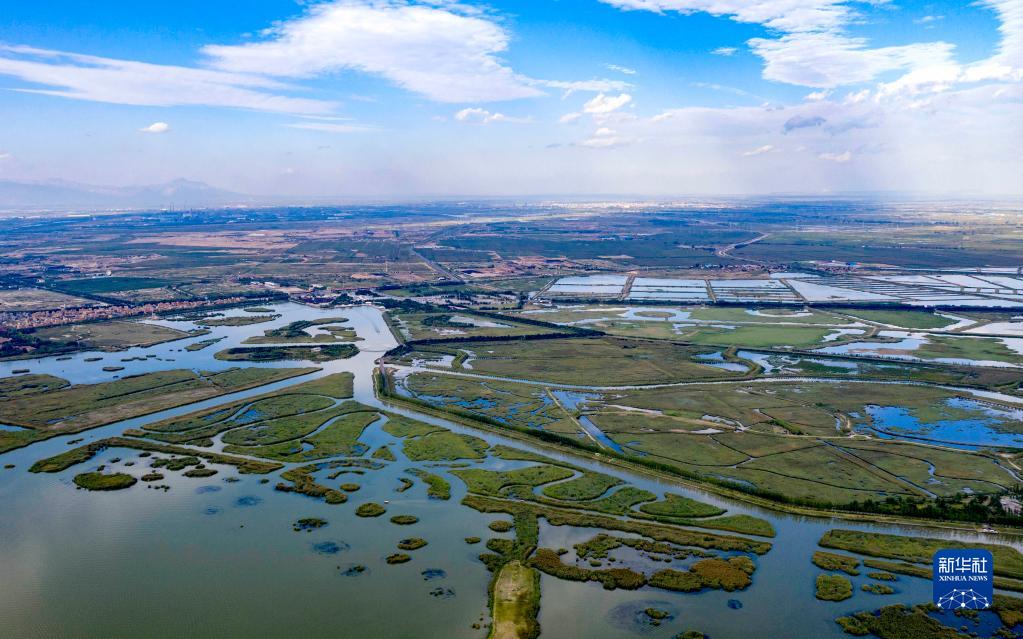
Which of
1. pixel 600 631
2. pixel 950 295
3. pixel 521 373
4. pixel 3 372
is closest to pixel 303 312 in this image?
pixel 3 372

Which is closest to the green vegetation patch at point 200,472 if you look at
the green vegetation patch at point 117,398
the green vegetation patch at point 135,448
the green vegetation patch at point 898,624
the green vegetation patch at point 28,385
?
the green vegetation patch at point 135,448

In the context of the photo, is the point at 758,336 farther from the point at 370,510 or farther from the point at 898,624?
the point at 370,510

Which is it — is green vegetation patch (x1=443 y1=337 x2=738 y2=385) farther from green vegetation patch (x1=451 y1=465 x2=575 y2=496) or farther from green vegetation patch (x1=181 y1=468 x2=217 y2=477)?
green vegetation patch (x1=181 y1=468 x2=217 y2=477)

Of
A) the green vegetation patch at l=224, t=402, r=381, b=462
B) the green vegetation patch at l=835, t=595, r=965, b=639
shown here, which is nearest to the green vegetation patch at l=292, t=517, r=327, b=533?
the green vegetation patch at l=224, t=402, r=381, b=462

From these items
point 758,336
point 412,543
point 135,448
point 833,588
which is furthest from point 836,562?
point 758,336

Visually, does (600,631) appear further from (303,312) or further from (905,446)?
(303,312)
